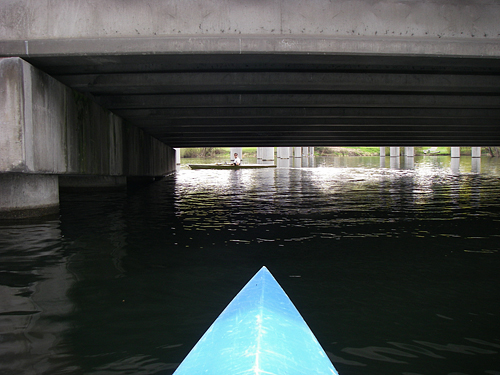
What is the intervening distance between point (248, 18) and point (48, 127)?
5204 mm

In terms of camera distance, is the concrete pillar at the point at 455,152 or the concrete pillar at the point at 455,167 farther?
the concrete pillar at the point at 455,152

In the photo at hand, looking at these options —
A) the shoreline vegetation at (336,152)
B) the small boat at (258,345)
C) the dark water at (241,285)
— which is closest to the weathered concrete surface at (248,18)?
the dark water at (241,285)

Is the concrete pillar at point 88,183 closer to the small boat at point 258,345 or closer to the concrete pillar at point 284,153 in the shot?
the small boat at point 258,345

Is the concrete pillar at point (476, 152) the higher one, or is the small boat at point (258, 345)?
the concrete pillar at point (476, 152)

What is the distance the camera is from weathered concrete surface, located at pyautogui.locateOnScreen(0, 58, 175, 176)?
8211mm

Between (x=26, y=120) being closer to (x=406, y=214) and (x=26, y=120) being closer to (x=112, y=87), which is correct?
(x=112, y=87)

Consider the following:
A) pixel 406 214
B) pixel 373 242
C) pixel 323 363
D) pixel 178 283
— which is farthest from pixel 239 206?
pixel 323 363

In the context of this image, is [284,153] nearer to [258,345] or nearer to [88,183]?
[88,183]

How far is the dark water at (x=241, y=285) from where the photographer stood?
131 inches

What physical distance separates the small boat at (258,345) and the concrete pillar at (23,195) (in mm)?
8158

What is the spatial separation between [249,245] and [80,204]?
8.58 meters

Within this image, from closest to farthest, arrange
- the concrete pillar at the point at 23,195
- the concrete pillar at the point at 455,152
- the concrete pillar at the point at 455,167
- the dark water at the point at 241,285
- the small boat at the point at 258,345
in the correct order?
the small boat at the point at 258,345
the dark water at the point at 241,285
the concrete pillar at the point at 23,195
the concrete pillar at the point at 455,167
the concrete pillar at the point at 455,152

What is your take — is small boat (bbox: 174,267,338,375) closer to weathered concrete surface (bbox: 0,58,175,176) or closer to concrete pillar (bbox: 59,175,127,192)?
weathered concrete surface (bbox: 0,58,175,176)

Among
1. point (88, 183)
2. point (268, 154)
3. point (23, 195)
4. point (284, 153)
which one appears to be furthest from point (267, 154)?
point (23, 195)
